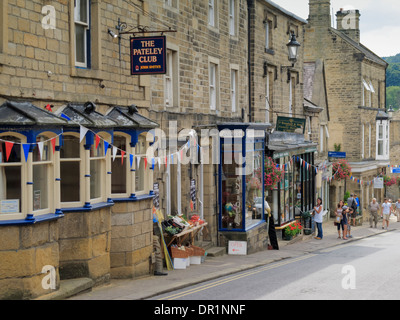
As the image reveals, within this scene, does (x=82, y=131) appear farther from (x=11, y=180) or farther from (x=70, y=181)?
(x=11, y=180)

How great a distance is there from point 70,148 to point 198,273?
17.7 feet

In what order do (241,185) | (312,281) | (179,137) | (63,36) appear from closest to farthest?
(63,36) → (312,281) → (179,137) → (241,185)

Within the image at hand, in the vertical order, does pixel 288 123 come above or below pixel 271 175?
above

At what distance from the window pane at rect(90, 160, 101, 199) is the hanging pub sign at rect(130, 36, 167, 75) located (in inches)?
95.6

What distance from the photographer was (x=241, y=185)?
73.5 ft

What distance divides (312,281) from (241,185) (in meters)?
7.08

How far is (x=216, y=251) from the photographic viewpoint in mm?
20891

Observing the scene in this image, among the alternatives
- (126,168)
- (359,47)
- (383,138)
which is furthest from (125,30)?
(383,138)

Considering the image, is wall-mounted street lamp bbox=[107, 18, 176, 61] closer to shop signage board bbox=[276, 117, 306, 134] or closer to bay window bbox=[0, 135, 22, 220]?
bay window bbox=[0, 135, 22, 220]

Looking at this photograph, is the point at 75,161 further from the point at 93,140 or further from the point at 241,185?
the point at 241,185

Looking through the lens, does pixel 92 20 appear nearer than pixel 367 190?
Yes

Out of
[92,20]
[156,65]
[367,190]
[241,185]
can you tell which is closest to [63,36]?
[92,20]

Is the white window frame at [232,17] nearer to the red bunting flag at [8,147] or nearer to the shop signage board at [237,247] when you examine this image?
the shop signage board at [237,247]

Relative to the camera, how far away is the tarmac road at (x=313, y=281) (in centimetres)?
1358
